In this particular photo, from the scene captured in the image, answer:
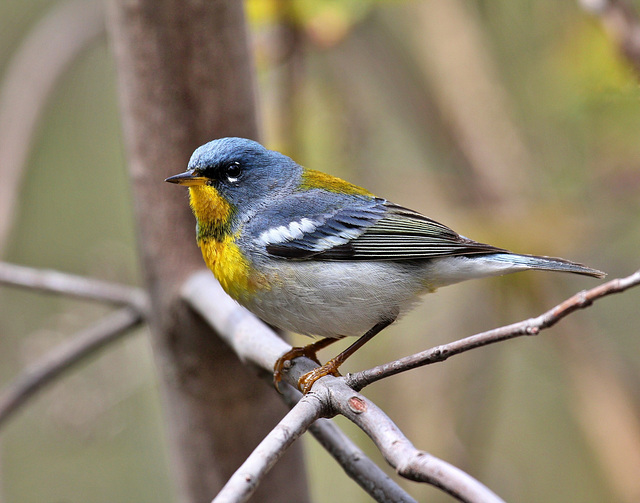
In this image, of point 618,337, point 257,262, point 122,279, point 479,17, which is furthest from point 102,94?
point 618,337

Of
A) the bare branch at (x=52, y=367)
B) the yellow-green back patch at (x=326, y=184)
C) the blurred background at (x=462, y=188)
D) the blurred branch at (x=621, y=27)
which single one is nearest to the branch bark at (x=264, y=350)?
the bare branch at (x=52, y=367)

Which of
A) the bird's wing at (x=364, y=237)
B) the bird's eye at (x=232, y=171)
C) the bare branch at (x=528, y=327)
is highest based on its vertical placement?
the bird's eye at (x=232, y=171)

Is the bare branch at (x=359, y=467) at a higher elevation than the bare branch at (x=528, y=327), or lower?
lower

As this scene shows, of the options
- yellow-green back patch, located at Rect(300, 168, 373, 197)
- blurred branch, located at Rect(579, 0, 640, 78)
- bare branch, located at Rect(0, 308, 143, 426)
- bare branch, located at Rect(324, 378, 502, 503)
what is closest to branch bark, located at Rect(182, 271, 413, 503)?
bare branch, located at Rect(324, 378, 502, 503)

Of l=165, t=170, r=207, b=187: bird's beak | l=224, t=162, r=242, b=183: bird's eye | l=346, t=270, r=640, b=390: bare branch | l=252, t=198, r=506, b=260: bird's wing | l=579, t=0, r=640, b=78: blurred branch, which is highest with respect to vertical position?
l=579, t=0, r=640, b=78: blurred branch

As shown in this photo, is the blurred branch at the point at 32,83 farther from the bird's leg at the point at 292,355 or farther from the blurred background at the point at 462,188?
the bird's leg at the point at 292,355

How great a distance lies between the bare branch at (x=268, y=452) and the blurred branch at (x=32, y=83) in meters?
2.28

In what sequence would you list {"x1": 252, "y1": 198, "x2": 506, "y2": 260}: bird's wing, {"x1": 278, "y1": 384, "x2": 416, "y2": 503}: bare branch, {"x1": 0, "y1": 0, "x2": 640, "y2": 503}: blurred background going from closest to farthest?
1. {"x1": 278, "y1": 384, "x2": 416, "y2": 503}: bare branch
2. {"x1": 252, "y1": 198, "x2": 506, "y2": 260}: bird's wing
3. {"x1": 0, "y1": 0, "x2": 640, "y2": 503}: blurred background

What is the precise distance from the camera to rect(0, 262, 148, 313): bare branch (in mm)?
2922

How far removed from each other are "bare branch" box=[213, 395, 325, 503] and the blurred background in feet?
5.02

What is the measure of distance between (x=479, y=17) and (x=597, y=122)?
4.49 ft

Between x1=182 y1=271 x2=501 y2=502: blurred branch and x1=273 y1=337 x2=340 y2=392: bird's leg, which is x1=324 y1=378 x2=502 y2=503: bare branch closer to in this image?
x1=182 y1=271 x2=501 y2=502: blurred branch

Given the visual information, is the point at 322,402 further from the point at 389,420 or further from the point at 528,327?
the point at 528,327

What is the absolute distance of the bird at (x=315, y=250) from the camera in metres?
2.54
